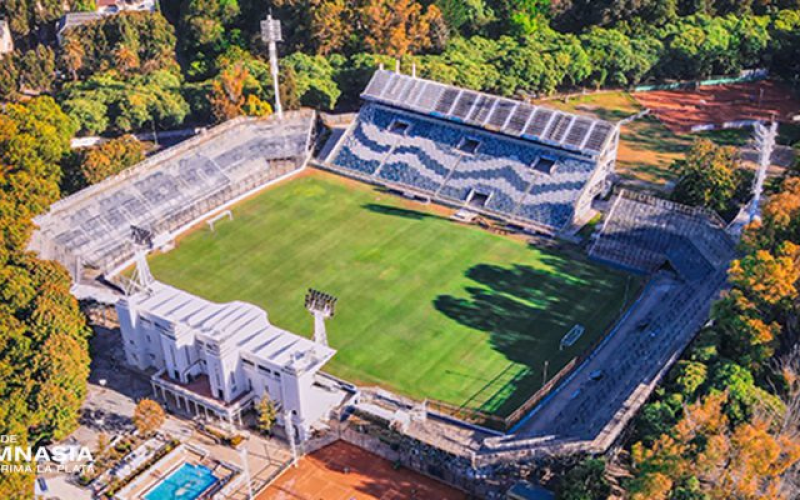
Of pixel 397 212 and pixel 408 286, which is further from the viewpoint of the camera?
pixel 397 212

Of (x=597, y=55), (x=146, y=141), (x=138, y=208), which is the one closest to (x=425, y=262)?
(x=138, y=208)

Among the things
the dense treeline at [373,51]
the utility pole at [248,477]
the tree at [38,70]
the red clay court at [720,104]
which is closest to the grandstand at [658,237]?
the red clay court at [720,104]

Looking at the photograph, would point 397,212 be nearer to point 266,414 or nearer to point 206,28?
point 266,414

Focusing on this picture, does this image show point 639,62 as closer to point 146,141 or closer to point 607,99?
point 607,99

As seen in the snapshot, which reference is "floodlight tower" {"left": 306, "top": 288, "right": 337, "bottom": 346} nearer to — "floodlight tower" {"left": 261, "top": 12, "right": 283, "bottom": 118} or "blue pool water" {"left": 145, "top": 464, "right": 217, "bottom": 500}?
"blue pool water" {"left": 145, "top": 464, "right": 217, "bottom": 500}

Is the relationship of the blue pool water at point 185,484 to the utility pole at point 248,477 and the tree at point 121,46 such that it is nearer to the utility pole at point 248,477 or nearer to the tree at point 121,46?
the utility pole at point 248,477

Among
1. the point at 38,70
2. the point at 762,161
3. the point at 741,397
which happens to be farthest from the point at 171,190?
the point at 741,397
